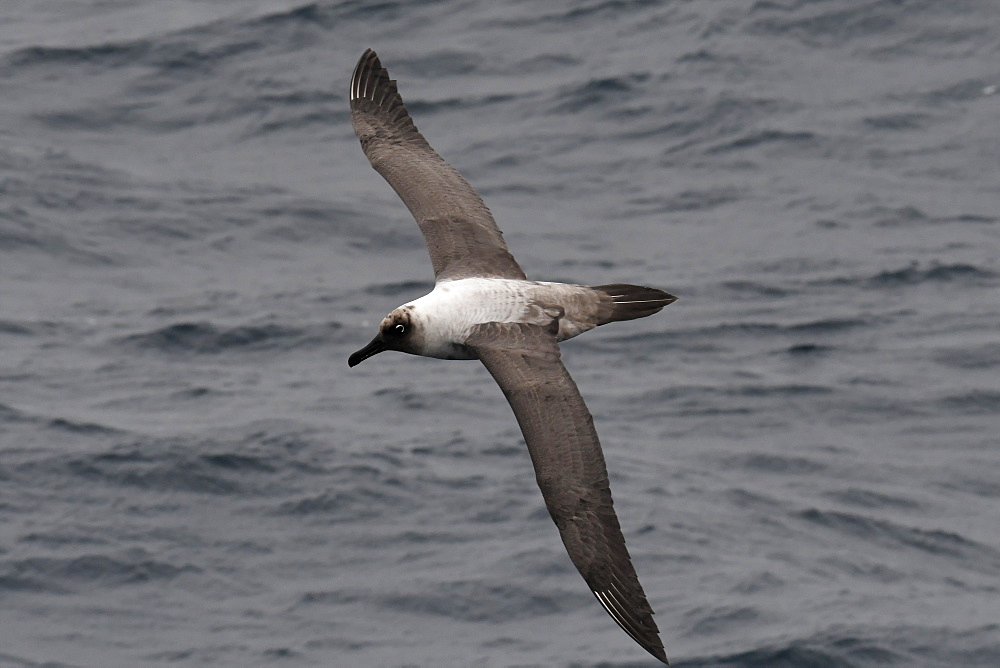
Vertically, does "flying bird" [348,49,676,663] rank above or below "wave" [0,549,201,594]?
above

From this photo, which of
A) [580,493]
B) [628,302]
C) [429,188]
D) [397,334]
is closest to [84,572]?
[429,188]

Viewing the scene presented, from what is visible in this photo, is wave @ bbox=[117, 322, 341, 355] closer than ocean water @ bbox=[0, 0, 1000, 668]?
No

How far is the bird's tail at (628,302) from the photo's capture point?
14102 millimetres

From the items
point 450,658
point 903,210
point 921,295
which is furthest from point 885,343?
point 450,658

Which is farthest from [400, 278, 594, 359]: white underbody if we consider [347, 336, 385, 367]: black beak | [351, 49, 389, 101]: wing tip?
[351, 49, 389, 101]: wing tip

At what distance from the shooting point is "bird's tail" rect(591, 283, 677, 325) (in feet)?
46.3

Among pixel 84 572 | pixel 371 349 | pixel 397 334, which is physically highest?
pixel 397 334

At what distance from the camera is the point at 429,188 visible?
15383 mm

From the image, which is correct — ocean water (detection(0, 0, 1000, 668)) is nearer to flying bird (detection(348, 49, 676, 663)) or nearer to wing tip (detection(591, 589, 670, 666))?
flying bird (detection(348, 49, 676, 663))

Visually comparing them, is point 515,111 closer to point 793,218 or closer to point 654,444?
point 793,218

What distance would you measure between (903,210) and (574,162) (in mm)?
5850

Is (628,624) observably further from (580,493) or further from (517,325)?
(517,325)

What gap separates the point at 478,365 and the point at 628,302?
1223cm

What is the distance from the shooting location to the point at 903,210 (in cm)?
2869
